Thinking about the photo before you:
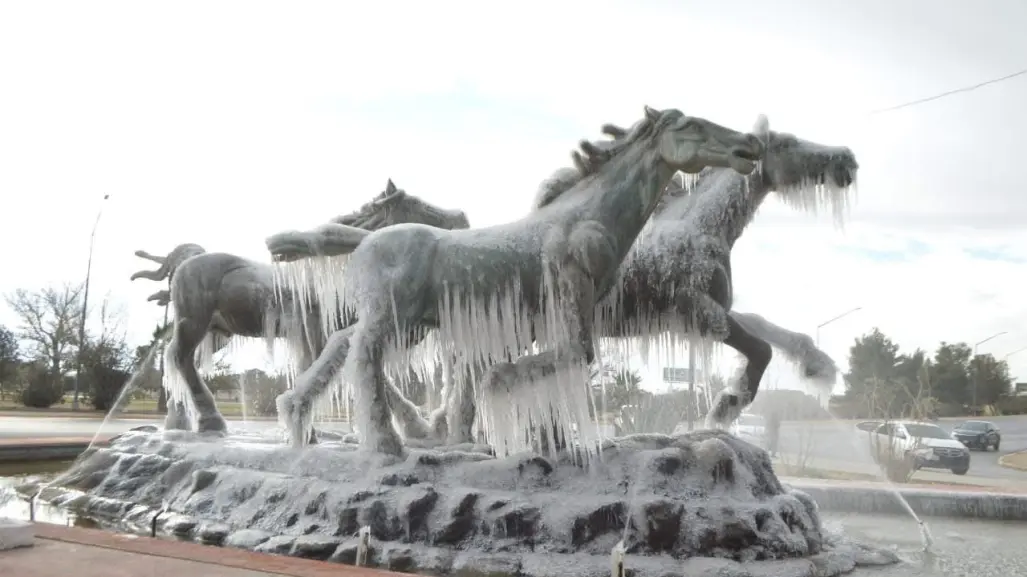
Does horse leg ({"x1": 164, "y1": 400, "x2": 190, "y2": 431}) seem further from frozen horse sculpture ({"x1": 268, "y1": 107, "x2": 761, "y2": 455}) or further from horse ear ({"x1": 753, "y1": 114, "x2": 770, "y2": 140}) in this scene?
horse ear ({"x1": 753, "y1": 114, "x2": 770, "y2": 140})

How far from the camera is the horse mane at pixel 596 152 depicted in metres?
6.98

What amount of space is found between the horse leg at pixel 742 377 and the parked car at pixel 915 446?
5.87 meters

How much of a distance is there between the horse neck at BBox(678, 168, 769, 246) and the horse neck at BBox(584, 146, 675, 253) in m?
1.28

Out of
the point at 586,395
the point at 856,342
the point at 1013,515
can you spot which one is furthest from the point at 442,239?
the point at 856,342

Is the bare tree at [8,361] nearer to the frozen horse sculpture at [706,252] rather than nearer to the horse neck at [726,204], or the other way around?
the frozen horse sculpture at [706,252]

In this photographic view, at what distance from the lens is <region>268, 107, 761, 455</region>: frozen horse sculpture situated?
660cm

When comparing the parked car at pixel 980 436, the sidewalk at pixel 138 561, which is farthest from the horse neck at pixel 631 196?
the parked car at pixel 980 436

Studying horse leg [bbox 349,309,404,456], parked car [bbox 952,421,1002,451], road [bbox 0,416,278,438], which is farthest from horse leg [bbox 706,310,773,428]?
parked car [bbox 952,421,1002,451]

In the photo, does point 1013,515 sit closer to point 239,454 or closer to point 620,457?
point 620,457

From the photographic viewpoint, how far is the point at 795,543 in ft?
19.0

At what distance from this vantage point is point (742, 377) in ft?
26.5

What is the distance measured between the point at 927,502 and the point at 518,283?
5472mm

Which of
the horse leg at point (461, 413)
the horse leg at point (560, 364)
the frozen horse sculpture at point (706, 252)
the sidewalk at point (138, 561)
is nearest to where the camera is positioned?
the sidewalk at point (138, 561)

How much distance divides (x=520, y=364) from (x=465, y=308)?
0.74 metres
